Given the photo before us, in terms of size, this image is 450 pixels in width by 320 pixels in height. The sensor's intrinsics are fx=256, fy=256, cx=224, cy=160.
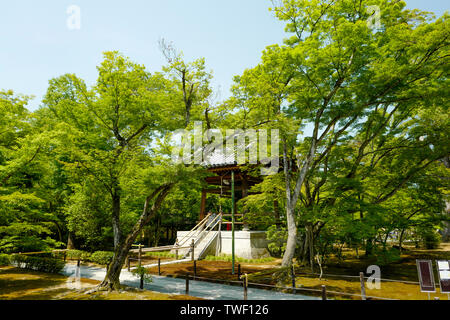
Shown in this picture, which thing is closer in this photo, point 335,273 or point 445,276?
point 445,276

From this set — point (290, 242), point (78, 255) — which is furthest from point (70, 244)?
point (290, 242)

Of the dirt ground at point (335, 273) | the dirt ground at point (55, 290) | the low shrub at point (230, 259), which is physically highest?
the low shrub at point (230, 259)

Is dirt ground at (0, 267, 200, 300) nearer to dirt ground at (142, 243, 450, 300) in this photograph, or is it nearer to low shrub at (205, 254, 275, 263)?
dirt ground at (142, 243, 450, 300)

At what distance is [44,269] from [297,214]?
577 inches

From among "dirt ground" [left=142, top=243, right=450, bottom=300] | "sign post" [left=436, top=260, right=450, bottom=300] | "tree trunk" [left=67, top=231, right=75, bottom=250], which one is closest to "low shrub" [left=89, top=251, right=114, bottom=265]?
"dirt ground" [left=142, top=243, right=450, bottom=300]

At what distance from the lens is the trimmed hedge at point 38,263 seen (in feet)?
47.0

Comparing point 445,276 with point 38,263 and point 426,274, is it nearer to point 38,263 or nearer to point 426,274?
point 426,274

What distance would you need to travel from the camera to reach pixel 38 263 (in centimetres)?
1509

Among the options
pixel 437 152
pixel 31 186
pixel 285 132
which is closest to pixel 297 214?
pixel 285 132

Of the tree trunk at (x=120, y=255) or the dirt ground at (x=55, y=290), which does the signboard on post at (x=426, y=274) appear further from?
the tree trunk at (x=120, y=255)

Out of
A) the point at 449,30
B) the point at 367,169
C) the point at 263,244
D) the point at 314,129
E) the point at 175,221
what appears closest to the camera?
the point at 449,30

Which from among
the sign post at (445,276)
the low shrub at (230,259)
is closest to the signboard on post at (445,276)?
the sign post at (445,276)

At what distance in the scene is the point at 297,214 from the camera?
13312mm

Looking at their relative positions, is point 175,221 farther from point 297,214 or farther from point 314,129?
point 314,129
